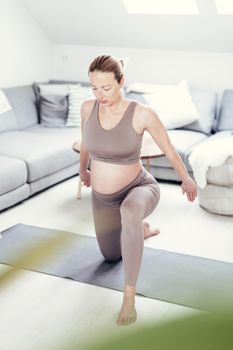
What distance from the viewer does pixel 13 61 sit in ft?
15.7

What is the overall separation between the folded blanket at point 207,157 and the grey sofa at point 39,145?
386mm

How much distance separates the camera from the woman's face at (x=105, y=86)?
85.1 inches

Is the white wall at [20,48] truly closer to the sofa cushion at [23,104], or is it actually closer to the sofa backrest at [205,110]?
the sofa cushion at [23,104]

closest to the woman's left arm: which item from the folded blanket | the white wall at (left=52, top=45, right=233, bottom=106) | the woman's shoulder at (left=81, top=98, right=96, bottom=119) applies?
the woman's shoulder at (left=81, top=98, right=96, bottom=119)

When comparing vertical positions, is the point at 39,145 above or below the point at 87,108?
below

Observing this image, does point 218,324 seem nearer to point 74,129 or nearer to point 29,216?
point 29,216

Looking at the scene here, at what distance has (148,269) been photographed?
2.53 meters

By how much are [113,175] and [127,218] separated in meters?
0.29

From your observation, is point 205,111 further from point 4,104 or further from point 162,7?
point 4,104

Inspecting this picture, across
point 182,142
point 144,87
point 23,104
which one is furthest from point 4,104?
point 182,142

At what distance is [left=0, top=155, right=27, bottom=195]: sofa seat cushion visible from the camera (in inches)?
127

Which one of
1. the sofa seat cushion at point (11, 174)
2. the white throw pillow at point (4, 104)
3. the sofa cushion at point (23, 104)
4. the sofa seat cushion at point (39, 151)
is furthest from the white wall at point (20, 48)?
the sofa seat cushion at point (11, 174)

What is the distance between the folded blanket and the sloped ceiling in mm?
1480

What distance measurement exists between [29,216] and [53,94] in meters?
1.75
